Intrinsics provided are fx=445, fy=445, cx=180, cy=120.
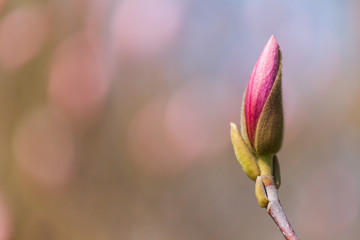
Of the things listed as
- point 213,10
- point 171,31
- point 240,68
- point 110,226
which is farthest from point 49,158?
point 213,10

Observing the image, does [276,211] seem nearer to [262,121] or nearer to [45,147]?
[262,121]

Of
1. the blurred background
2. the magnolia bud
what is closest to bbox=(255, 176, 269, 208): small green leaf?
the magnolia bud

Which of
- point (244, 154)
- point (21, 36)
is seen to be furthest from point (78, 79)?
point (244, 154)

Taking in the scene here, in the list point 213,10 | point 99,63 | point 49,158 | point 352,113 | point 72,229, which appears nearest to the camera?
point 72,229

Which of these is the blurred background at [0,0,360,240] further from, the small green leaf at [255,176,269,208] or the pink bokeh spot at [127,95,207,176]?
the small green leaf at [255,176,269,208]

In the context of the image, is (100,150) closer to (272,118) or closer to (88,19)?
(88,19)

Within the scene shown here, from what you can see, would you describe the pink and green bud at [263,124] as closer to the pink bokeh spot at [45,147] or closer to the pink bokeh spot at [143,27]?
the pink bokeh spot at [45,147]
